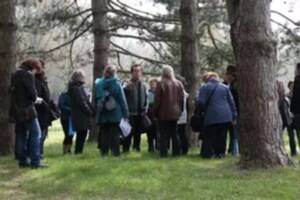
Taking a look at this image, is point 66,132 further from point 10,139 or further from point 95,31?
point 95,31

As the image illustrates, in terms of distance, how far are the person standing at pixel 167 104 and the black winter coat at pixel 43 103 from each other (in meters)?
2.18

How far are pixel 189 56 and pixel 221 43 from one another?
7168 millimetres

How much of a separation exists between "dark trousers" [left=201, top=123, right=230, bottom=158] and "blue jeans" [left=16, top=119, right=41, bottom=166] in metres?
3.51

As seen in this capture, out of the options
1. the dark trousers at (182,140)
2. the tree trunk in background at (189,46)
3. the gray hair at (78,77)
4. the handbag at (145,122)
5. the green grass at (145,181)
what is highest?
the tree trunk in background at (189,46)

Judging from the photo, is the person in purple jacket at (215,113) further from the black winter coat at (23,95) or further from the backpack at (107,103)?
the black winter coat at (23,95)

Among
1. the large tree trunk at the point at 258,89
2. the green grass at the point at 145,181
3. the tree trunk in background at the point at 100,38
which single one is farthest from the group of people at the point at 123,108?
the tree trunk in background at the point at 100,38

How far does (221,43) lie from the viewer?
77.5 feet

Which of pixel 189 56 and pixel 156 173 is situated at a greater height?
pixel 189 56

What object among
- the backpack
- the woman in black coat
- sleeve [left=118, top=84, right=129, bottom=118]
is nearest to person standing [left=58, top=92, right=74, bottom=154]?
the woman in black coat

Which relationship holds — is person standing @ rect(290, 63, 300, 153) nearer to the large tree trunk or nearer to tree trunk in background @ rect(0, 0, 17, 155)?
the large tree trunk

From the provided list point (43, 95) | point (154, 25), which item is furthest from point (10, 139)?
point (154, 25)

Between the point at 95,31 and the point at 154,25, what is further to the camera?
the point at 154,25

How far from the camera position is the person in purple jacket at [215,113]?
42.9 ft

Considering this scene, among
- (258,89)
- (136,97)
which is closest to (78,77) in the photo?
(136,97)
